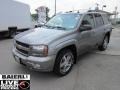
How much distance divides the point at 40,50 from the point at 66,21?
187cm

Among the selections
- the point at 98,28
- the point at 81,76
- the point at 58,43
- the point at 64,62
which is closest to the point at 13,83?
the point at 58,43

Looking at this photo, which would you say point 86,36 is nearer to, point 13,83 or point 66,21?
point 66,21

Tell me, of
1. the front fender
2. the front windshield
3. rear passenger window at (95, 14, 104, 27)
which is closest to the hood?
the front fender

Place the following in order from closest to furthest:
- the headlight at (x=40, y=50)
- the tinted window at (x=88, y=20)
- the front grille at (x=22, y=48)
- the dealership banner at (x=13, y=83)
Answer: the dealership banner at (x=13, y=83) < the headlight at (x=40, y=50) < the front grille at (x=22, y=48) < the tinted window at (x=88, y=20)

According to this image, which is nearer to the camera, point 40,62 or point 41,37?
point 40,62

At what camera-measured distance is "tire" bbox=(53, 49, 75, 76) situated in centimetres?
430

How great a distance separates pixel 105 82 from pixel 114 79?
0.40 metres

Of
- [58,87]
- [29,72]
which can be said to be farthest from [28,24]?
[58,87]

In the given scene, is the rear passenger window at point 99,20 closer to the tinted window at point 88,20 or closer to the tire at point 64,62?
the tinted window at point 88,20

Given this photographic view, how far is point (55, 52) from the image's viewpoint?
13.3 feet

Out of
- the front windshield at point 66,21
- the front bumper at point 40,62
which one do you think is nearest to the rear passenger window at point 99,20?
the front windshield at point 66,21

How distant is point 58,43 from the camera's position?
4.16 m

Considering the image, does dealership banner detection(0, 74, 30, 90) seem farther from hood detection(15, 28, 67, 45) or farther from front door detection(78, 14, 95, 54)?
front door detection(78, 14, 95, 54)

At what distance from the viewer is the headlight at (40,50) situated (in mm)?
3920
